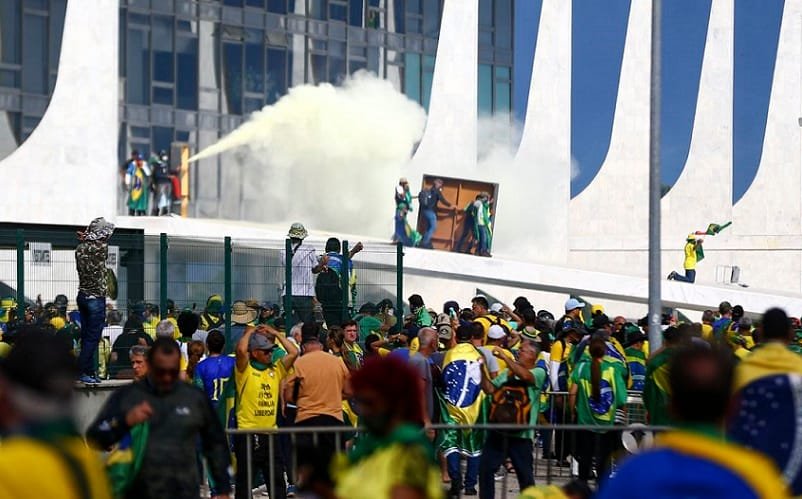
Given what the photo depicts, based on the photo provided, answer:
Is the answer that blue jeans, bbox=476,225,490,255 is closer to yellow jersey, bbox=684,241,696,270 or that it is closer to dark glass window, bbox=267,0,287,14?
yellow jersey, bbox=684,241,696,270

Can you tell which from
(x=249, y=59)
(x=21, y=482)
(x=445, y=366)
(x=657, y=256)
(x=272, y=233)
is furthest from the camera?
(x=249, y=59)

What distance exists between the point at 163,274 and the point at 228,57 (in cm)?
2407

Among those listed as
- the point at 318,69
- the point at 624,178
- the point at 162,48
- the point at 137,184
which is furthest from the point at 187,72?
the point at 624,178

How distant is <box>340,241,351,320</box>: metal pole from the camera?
18156mm

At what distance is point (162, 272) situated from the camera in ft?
54.0

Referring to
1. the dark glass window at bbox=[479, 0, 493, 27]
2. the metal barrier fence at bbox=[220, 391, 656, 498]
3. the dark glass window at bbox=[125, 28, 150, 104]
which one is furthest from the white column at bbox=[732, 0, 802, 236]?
the metal barrier fence at bbox=[220, 391, 656, 498]

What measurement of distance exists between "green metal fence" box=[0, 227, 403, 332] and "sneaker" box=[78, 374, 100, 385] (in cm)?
127

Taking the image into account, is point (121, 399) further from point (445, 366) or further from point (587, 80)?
point (587, 80)

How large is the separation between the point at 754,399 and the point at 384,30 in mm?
37703

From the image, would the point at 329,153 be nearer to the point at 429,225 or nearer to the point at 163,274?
the point at 429,225

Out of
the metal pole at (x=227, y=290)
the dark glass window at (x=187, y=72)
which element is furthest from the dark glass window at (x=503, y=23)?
the metal pole at (x=227, y=290)

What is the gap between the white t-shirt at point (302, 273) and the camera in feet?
58.3

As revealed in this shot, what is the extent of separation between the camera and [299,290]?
17.8 meters

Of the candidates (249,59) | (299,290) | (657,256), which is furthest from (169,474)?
(249,59)
